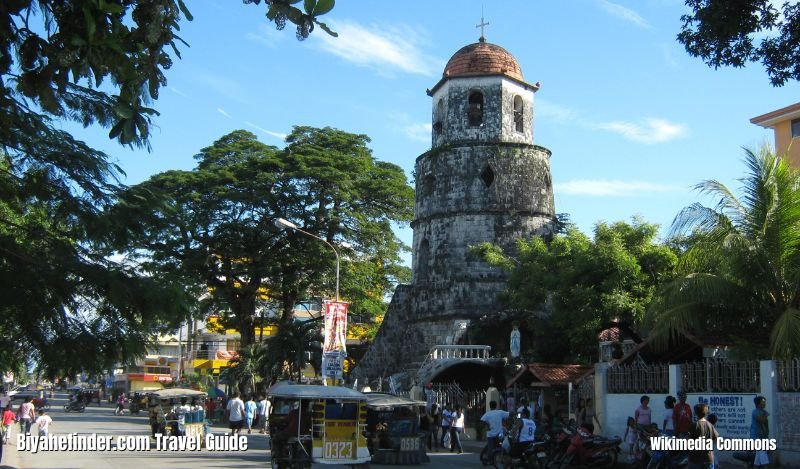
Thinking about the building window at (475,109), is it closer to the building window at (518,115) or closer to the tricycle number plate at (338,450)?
the building window at (518,115)

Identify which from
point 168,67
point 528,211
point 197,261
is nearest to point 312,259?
point 197,261

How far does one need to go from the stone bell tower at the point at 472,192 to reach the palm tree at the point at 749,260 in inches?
643

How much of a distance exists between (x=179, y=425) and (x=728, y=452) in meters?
12.9

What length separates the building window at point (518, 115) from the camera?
1344 inches

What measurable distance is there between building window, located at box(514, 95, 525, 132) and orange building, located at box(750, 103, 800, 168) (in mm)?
9423

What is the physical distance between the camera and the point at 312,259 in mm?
36500

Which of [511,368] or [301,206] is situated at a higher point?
[301,206]

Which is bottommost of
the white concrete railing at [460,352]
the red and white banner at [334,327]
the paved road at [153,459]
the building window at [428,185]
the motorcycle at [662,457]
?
the paved road at [153,459]

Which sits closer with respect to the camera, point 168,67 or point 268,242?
point 168,67

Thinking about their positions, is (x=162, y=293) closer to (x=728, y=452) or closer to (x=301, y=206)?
(x=728, y=452)

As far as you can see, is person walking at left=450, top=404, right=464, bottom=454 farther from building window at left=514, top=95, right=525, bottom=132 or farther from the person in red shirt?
building window at left=514, top=95, right=525, bottom=132

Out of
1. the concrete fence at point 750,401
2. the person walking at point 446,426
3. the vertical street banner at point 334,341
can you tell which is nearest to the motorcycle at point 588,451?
the concrete fence at point 750,401

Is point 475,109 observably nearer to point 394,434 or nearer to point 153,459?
point 394,434

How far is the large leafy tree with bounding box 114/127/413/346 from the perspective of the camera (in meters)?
36.6
